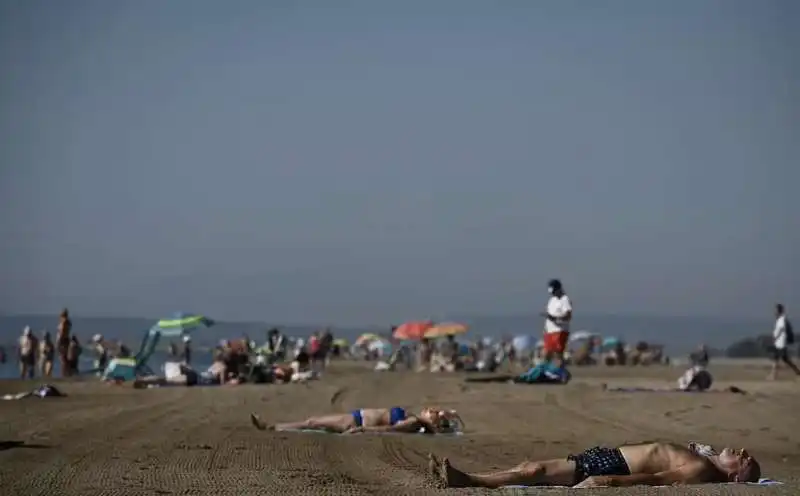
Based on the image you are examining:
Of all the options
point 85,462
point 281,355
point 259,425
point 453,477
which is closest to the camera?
point 453,477

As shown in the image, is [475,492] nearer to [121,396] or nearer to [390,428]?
[390,428]

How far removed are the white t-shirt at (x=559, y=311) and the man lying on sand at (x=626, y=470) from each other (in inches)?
426

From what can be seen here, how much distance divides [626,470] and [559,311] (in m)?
11.2

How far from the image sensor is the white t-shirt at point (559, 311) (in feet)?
63.0

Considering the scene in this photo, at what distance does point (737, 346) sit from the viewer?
60.0m

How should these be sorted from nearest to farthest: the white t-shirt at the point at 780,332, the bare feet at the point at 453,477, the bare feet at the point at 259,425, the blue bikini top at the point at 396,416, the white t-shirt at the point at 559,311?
the bare feet at the point at 453,477, the blue bikini top at the point at 396,416, the bare feet at the point at 259,425, the white t-shirt at the point at 559,311, the white t-shirt at the point at 780,332

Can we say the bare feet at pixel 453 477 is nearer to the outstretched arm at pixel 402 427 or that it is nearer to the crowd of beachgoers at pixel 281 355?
the outstretched arm at pixel 402 427

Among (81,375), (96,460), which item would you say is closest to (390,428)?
(96,460)

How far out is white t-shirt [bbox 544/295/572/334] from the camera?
63.0ft

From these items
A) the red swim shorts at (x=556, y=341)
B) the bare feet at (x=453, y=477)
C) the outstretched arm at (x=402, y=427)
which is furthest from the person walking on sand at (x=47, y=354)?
the bare feet at (x=453, y=477)

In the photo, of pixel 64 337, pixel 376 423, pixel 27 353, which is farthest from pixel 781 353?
pixel 27 353

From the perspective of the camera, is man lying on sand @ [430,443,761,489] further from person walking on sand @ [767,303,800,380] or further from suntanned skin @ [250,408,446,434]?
person walking on sand @ [767,303,800,380]

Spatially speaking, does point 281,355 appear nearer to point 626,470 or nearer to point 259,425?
point 259,425

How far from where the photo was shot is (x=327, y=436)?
39.6 feet
